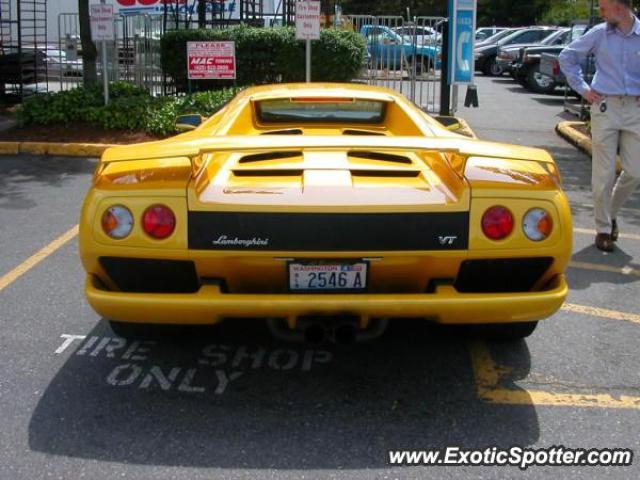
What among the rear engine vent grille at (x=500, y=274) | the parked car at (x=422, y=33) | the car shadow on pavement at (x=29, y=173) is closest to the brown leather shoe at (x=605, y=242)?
the rear engine vent grille at (x=500, y=274)

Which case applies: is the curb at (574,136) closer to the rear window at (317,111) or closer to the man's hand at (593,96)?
the man's hand at (593,96)

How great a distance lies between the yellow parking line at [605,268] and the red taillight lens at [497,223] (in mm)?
2524

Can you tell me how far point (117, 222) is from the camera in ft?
10.6

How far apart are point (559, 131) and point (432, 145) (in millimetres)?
9740

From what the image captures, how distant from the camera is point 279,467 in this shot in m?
2.92

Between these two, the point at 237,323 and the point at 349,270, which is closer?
the point at 349,270

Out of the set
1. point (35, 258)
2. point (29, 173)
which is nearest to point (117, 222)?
point (35, 258)

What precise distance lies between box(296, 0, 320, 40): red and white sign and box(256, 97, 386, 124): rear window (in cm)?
672

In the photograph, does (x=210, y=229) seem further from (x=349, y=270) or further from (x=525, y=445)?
(x=525, y=445)

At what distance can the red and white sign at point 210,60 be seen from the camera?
39.9 ft

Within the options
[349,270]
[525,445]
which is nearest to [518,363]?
[525,445]

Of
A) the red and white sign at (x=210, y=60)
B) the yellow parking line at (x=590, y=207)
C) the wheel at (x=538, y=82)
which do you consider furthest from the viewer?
the wheel at (x=538, y=82)

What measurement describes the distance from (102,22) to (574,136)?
6957mm

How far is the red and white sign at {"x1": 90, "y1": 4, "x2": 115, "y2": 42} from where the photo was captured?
35.9 feet
